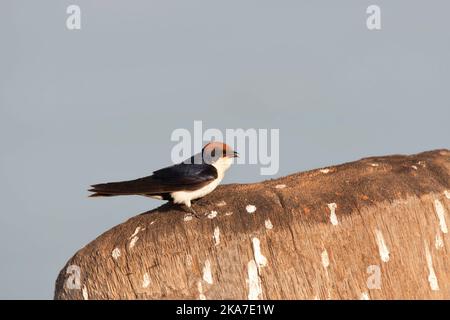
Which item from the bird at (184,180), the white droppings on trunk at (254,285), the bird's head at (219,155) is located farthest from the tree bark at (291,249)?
the bird's head at (219,155)

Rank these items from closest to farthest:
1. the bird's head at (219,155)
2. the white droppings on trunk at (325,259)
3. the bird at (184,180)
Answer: the white droppings on trunk at (325,259), the bird at (184,180), the bird's head at (219,155)

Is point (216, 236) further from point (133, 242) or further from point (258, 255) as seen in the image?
point (133, 242)

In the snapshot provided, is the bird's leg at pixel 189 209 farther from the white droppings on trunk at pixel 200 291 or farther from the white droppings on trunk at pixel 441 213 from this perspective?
the white droppings on trunk at pixel 441 213

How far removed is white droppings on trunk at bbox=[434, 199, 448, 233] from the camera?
36.8 feet

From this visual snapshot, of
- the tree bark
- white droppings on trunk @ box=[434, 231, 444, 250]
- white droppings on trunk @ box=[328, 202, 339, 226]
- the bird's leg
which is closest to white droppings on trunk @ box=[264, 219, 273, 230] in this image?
the tree bark

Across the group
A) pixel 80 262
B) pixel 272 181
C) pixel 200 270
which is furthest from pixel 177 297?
pixel 272 181

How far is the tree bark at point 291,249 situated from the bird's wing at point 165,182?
1155 mm

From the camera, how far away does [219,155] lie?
13031mm

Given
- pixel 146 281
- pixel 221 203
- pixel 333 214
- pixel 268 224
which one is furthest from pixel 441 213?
pixel 146 281

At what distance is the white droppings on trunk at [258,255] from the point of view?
10570mm

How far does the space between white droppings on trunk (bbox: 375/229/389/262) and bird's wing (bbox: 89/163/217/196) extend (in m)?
2.55

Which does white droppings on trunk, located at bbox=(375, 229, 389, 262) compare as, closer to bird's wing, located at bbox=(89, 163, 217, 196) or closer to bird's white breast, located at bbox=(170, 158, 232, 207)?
bird's white breast, located at bbox=(170, 158, 232, 207)

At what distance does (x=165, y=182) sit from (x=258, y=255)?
101 inches
